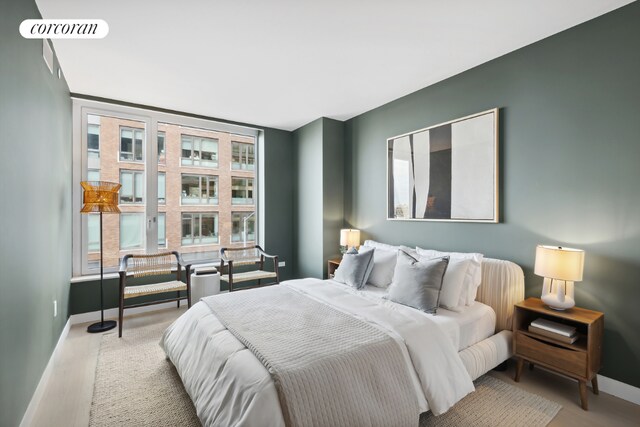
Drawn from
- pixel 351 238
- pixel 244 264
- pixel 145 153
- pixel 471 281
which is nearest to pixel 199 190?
pixel 145 153

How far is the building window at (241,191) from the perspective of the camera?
483 cm

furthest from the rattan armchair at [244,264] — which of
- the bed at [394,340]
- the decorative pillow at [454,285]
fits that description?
the decorative pillow at [454,285]

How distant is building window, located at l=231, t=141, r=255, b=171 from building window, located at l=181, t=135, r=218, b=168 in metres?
0.29

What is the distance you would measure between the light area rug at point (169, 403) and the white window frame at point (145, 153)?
174 cm

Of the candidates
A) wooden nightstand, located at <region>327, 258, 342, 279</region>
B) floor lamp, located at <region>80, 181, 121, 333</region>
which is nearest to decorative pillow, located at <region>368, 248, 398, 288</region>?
wooden nightstand, located at <region>327, 258, 342, 279</region>

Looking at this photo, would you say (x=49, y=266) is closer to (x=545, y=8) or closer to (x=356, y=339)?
(x=356, y=339)

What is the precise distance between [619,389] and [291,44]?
3596 millimetres

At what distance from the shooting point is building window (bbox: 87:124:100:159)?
3693 mm

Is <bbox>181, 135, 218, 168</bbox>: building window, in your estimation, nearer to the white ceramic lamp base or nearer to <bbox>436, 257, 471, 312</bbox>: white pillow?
<bbox>436, 257, 471, 312</bbox>: white pillow

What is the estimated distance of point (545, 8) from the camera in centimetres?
206

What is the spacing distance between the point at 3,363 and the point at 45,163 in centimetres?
156

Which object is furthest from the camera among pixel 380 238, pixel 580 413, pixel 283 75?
pixel 380 238

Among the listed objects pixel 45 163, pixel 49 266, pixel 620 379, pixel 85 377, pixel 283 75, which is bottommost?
pixel 85 377

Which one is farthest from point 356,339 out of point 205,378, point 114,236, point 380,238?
point 114,236
